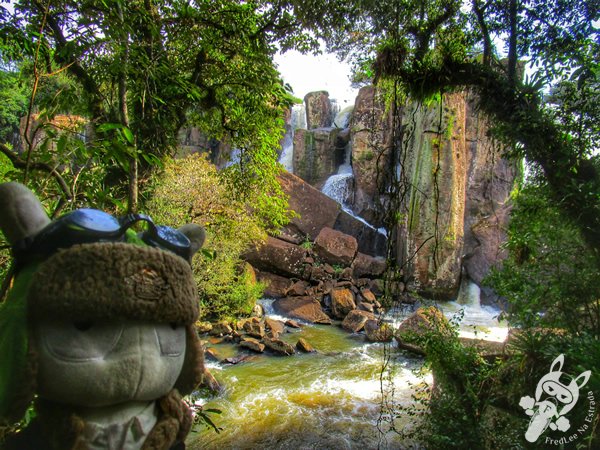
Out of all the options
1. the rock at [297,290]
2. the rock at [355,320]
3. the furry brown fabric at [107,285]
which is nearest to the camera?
the furry brown fabric at [107,285]

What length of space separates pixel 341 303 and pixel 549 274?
A: 8.14 meters

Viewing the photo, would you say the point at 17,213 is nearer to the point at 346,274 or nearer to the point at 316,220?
the point at 346,274

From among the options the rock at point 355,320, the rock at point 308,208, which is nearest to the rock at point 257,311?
the rock at point 355,320

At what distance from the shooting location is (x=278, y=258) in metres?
13.1

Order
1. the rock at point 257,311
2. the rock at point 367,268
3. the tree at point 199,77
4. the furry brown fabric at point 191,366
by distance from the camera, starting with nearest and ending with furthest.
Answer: the furry brown fabric at point 191,366 → the tree at point 199,77 → the rock at point 257,311 → the rock at point 367,268

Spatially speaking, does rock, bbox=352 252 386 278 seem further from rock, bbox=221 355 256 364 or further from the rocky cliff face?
rock, bbox=221 355 256 364

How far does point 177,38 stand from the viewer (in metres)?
3.89

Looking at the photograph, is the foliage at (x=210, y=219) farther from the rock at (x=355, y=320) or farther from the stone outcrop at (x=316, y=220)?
the stone outcrop at (x=316, y=220)

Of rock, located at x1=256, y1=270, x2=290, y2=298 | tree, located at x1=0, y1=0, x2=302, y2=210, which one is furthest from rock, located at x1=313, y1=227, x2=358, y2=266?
tree, located at x1=0, y1=0, x2=302, y2=210

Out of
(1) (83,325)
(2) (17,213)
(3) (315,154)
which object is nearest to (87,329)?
(1) (83,325)

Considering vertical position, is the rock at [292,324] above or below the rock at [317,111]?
below

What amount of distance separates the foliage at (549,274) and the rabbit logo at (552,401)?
20.8 inches

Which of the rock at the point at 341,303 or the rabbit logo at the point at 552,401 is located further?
the rock at the point at 341,303

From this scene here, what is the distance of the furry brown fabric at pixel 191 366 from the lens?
1.49m
